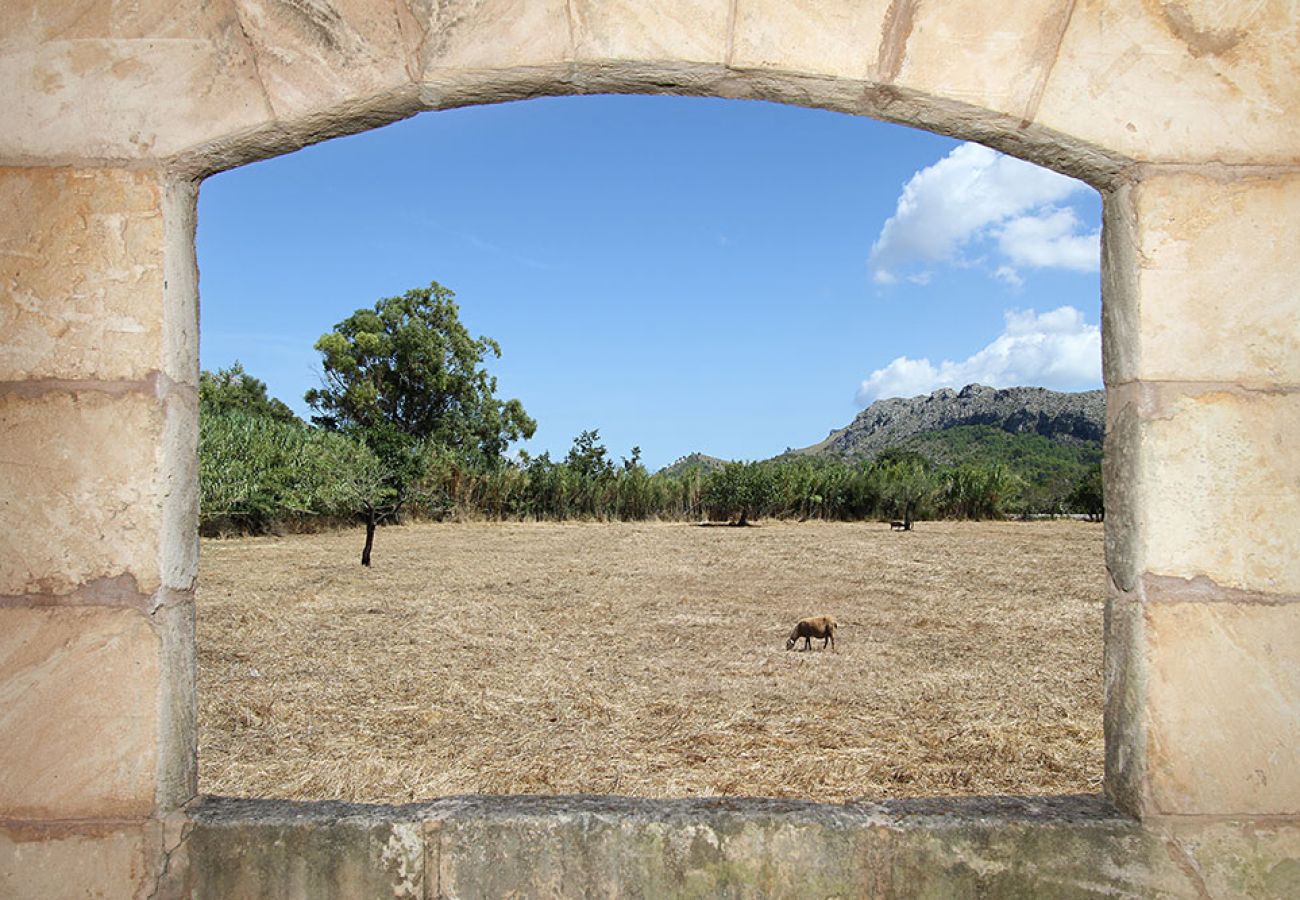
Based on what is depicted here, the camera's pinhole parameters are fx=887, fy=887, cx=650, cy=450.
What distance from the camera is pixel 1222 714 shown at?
72.2 inches

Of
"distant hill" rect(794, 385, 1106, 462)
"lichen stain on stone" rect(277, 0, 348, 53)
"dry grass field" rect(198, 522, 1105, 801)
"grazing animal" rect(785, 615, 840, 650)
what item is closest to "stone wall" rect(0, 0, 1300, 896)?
"lichen stain on stone" rect(277, 0, 348, 53)

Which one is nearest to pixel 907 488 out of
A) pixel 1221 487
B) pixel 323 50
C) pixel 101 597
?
pixel 1221 487

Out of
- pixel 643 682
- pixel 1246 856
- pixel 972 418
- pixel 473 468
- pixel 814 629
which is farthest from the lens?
pixel 972 418

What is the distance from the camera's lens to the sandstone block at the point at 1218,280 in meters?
1.86

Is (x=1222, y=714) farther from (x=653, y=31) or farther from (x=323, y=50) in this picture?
(x=323, y=50)

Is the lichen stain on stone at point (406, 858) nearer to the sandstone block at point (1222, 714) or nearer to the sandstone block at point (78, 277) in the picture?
the sandstone block at point (78, 277)

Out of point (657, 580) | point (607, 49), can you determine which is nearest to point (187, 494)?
point (607, 49)

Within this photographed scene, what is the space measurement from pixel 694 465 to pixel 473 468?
7036 mm

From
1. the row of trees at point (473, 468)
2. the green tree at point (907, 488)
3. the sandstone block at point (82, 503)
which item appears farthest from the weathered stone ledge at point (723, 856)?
the green tree at point (907, 488)

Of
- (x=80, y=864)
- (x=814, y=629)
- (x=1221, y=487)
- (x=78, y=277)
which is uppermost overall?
(x=78, y=277)

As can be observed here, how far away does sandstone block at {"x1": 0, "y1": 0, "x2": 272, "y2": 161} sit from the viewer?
190cm

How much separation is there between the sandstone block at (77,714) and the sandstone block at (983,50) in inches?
79.0

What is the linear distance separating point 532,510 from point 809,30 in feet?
71.0

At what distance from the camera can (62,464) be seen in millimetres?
1872
